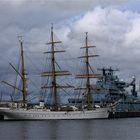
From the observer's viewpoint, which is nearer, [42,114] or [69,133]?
Result: [69,133]

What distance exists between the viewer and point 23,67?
15362cm

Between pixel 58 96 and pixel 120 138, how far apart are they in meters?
81.6

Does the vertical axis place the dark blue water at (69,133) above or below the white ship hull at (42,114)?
below

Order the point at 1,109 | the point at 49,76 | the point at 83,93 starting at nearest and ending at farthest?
1. the point at 1,109
2. the point at 49,76
3. the point at 83,93

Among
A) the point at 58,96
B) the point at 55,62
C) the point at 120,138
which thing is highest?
the point at 55,62

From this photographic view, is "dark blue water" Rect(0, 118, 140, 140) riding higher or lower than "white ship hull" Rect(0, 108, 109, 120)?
lower

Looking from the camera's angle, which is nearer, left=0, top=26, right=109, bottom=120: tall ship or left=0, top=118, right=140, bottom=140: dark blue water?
left=0, top=118, right=140, bottom=140: dark blue water

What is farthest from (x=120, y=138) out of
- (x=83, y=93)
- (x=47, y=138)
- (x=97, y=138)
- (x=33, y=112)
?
(x=83, y=93)

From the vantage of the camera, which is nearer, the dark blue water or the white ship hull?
the dark blue water

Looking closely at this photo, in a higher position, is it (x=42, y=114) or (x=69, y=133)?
(x=42, y=114)

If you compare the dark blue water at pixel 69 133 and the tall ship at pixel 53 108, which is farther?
the tall ship at pixel 53 108

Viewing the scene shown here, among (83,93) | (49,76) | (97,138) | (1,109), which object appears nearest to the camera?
(97,138)

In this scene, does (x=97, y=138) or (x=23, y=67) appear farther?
(x=23, y=67)

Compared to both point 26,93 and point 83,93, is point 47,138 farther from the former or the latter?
point 83,93
